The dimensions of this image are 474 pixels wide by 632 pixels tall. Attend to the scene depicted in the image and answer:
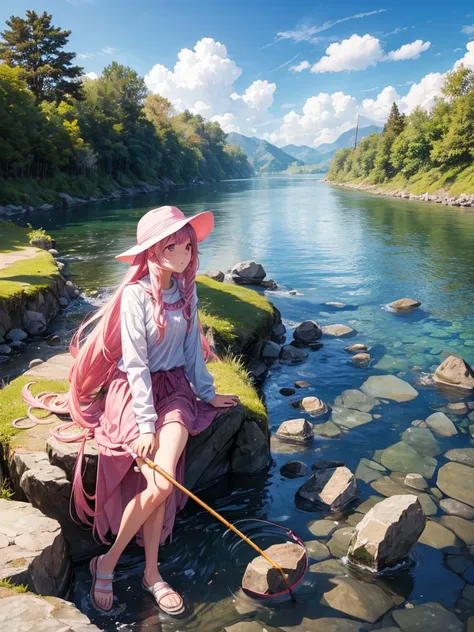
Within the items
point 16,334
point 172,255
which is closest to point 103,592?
point 172,255

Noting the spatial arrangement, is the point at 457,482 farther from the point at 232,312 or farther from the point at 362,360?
the point at 232,312

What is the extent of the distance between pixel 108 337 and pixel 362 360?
7595 mm

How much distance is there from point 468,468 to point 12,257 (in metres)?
16.2

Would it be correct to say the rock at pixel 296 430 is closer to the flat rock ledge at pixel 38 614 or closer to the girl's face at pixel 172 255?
the girl's face at pixel 172 255

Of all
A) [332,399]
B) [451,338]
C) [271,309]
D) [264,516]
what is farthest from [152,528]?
[451,338]

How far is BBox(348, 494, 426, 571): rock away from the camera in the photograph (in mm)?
4625

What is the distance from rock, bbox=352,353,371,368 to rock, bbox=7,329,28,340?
25.6 ft

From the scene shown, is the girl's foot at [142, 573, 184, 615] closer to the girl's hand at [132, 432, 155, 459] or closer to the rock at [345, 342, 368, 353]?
the girl's hand at [132, 432, 155, 459]

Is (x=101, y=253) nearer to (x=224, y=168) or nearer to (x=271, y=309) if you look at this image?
(x=271, y=309)

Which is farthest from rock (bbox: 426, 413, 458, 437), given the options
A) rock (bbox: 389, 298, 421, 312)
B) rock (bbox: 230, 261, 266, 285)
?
rock (bbox: 230, 261, 266, 285)

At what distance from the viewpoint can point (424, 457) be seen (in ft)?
22.6

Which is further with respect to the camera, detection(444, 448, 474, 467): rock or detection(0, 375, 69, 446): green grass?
detection(444, 448, 474, 467): rock

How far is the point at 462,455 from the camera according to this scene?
6.89 metres

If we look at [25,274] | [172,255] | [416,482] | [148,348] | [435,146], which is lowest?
[416,482]
